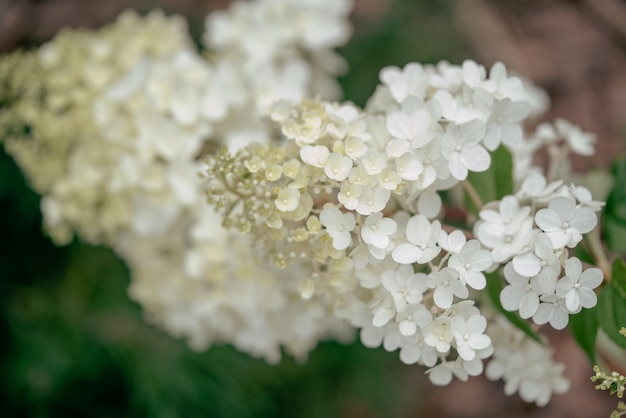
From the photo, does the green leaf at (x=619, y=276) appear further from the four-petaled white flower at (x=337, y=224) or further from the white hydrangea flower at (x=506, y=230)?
the four-petaled white flower at (x=337, y=224)

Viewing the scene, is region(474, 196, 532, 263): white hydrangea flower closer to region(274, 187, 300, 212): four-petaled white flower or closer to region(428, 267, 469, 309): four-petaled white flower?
region(428, 267, 469, 309): four-petaled white flower

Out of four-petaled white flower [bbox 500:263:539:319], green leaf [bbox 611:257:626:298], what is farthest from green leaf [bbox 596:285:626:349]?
four-petaled white flower [bbox 500:263:539:319]

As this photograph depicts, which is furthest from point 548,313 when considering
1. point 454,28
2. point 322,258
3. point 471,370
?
point 454,28

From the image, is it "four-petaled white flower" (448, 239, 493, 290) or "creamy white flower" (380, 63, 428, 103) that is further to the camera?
"creamy white flower" (380, 63, 428, 103)

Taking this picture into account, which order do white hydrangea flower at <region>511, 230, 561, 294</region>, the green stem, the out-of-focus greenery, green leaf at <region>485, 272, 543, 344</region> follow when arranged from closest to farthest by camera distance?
white hydrangea flower at <region>511, 230, 561, 294</region>
green leaf at <region>485, 272, 543, 344</region>
the green stem
the out-of-focus greenery

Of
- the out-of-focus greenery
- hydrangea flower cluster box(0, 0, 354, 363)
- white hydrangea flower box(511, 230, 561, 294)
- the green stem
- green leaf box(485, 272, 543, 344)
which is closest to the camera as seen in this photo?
white hydrangea flower box(511, 230, 561, 294)

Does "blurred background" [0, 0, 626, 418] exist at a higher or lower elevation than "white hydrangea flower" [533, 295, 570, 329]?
lower
